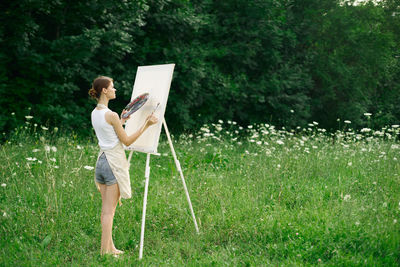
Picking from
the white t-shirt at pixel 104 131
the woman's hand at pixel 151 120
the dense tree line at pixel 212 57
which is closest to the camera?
the white t-shirt at pixel 104 131

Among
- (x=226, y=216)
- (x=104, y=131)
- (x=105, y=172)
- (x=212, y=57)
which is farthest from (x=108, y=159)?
(x=212, y=57)

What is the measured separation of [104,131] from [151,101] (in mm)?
754

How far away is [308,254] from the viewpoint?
344 cm

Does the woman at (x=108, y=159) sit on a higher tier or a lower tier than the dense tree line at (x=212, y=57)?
lower

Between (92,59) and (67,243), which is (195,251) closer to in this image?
(67,243)

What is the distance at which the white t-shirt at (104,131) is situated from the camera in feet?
11.4

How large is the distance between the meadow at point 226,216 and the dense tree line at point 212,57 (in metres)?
3.39

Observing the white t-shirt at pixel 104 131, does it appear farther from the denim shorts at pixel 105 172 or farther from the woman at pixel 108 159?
the denim shorts at pixel 105 172

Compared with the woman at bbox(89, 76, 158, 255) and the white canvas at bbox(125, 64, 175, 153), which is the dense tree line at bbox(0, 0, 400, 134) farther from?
the woman at bbox(89, 76, 158, 255)

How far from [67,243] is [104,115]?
1.51m

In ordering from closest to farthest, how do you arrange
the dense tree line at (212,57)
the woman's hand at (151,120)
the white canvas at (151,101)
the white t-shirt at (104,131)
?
1. the white t-shirt at (104,131)
2. the woman's hand at (151,120)
3. the white canvas at (151,101)
4. the dense tree line at (212,57)

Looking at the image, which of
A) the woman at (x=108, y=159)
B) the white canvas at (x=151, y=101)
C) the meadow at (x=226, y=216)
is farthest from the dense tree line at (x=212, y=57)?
the woman at (x=108, y=159)

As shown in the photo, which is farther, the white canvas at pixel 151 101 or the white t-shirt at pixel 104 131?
the white canvas at pixel 151 101

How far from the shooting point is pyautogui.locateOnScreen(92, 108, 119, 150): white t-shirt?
346 cm
